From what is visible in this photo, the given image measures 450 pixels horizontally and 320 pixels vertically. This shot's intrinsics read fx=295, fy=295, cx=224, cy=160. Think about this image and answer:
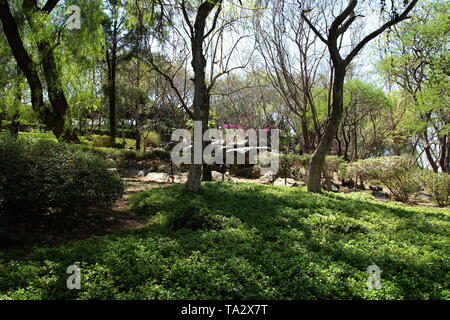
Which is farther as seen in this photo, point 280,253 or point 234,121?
point 234,121

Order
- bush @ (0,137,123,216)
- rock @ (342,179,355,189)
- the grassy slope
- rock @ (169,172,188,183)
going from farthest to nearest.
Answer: rock @ (342,179,355,189) → rock @ (169,172,188,183) → bush @ (0,137,123,216) → the grassy slope

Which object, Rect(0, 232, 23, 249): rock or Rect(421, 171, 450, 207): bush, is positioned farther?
Rect(421, 171, 450, 207): bush

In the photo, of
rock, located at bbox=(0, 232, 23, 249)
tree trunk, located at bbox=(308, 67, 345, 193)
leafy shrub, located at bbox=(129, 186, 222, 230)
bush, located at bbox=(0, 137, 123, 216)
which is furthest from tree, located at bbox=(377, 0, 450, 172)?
rock, located at bbox=(0, 232, 23, 249)

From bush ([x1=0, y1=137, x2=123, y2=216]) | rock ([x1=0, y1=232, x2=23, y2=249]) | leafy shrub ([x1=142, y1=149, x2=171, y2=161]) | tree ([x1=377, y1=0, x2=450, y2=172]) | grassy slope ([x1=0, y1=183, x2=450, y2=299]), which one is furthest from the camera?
leafy shrub ([x1=142, y1=149, x2=171, y2=161])

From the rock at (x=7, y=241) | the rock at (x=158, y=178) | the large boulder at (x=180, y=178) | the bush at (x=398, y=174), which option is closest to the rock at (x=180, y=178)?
the large boulder at (x=180, y=178)

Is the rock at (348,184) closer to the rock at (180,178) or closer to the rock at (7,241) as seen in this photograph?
the rock at (180,178)

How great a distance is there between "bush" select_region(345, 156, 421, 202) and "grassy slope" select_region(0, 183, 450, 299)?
5.20 metres

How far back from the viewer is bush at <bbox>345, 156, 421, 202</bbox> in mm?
Result: 10570

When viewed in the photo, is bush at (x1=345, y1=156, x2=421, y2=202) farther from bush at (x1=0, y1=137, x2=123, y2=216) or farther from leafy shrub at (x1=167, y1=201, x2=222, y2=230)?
bush at (x1=0, y1=137, x2=123, y2=216)
